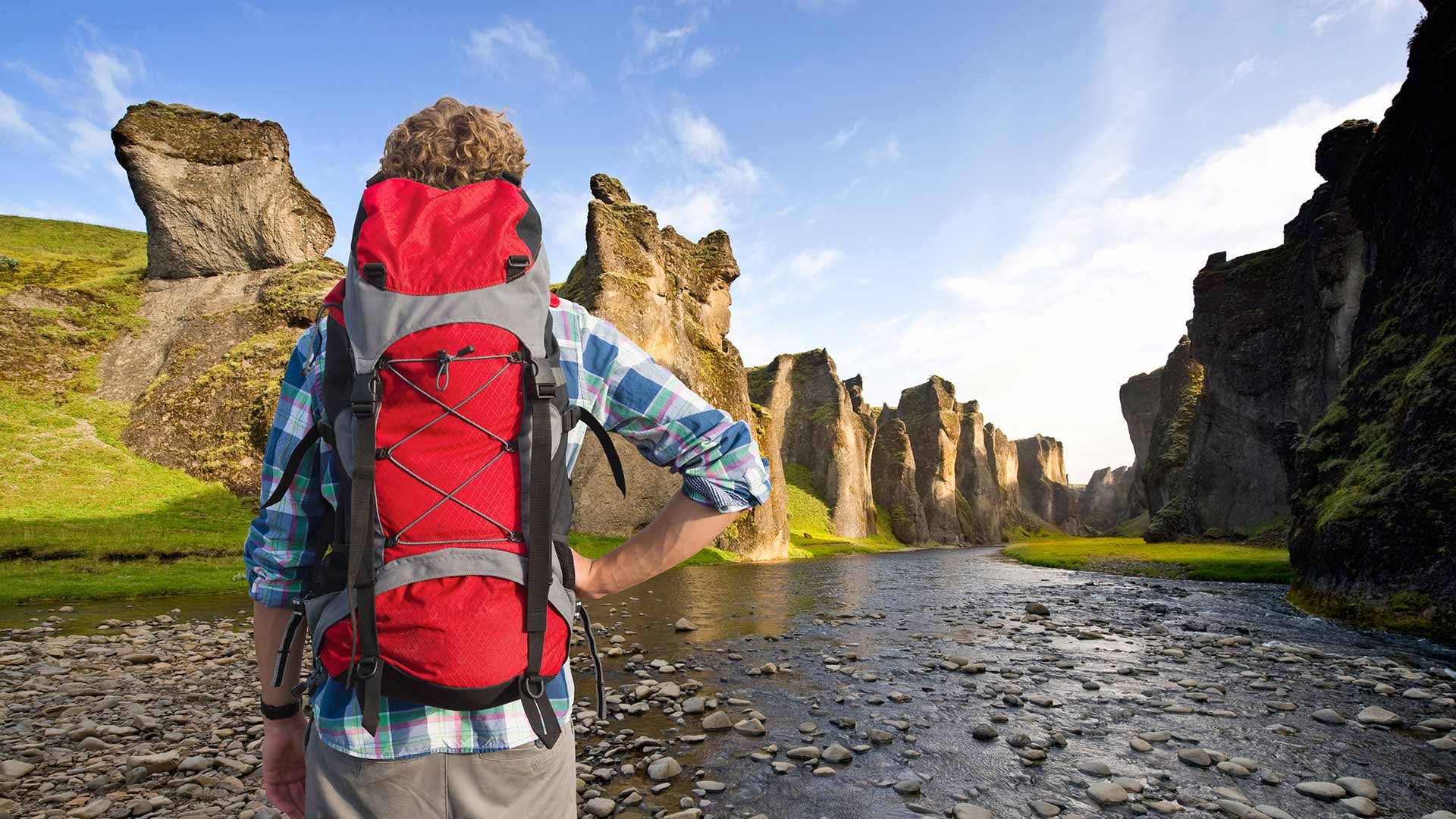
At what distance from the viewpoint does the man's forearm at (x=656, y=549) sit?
91.3 inches

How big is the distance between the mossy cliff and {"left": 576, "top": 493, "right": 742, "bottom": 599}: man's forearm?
56.5 feet

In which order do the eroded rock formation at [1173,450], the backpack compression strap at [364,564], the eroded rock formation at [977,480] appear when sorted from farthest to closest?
the eroded rock formation at [977,480], the eroded rock formation at [1173,450], the backpack compression strap at [364,564]

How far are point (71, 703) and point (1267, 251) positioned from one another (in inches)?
2743

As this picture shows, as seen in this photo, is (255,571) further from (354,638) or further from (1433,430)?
(1433,430)

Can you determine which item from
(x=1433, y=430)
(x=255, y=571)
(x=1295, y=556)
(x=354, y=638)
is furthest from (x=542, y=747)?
→ (x=1295, y=556)

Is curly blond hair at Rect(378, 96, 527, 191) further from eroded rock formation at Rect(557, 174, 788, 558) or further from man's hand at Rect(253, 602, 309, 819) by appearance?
eroded rock formation at Rect(557, 174, 788, 558)

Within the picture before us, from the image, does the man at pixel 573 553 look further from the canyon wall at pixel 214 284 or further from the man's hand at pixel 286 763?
the canyon wall at pixel 214 284

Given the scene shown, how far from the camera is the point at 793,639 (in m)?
13.5

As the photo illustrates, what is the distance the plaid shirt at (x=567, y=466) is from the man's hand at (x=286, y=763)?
50 cm

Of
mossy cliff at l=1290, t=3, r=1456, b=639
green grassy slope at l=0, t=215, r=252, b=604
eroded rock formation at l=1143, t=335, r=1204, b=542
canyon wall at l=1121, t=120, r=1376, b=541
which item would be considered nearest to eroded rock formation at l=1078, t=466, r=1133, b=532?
eroded rock formation at l=1143, t=335, r=1204, b=542

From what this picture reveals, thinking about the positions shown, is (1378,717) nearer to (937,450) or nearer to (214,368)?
(214,368)

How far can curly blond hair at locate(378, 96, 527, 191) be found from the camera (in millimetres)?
2236

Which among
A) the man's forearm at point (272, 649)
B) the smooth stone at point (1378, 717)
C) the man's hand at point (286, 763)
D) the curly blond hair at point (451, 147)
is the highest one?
the curly blond hair at point (451, 147)

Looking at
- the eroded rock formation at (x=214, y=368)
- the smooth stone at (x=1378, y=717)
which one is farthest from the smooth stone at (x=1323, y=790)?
the eroded rock formation at (x=214, y=368)
